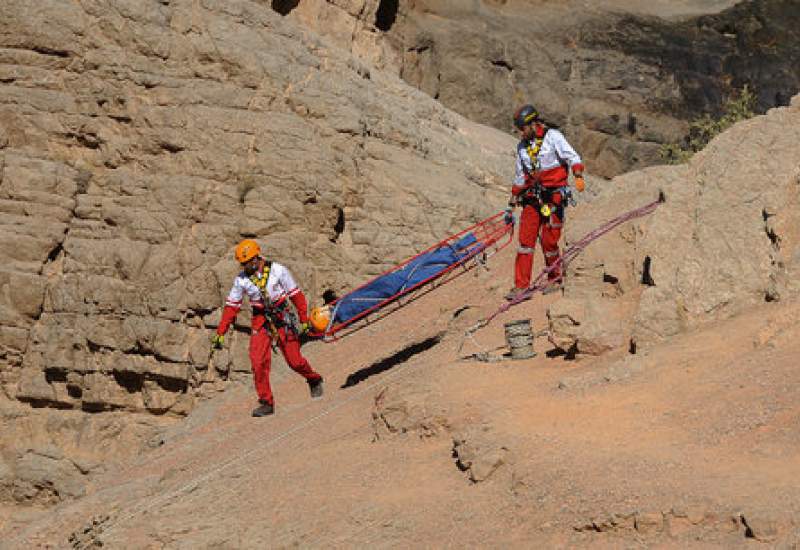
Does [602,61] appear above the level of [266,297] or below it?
above

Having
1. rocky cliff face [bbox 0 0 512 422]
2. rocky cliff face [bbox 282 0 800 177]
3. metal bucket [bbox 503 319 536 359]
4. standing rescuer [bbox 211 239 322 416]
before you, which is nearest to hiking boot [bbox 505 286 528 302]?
standing rescuer [bbox 211 239 322 416]

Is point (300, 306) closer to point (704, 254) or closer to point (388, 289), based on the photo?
point (388, 289)

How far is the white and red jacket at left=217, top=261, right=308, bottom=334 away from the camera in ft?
42.5

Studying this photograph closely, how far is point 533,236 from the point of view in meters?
13.4

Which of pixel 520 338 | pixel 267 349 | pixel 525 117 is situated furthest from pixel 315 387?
pixel 525 117

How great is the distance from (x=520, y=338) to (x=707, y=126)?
55.8 feet

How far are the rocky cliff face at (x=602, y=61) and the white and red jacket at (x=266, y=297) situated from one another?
14.8 m

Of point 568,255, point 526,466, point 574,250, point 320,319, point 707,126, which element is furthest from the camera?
point 707,126

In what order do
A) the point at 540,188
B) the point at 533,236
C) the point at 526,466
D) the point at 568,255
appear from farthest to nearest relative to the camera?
1. the point at 533,236
2. the point at 540,188
3. the point at 568,255
4. the point at 526,466

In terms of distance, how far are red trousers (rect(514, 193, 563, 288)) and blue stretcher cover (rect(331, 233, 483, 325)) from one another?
3.18 feet

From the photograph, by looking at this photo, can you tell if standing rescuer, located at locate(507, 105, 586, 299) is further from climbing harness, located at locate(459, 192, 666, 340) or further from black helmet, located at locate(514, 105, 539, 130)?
climbing harness, located at locate(459, 192, 666, 340)

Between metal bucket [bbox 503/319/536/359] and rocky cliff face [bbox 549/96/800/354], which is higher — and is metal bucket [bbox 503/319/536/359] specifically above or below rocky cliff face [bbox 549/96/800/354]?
below

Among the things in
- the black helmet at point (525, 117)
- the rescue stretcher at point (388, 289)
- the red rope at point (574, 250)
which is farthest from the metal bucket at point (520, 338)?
the black helmet at point (525, 117)

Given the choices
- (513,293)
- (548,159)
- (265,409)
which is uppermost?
(548,159)
